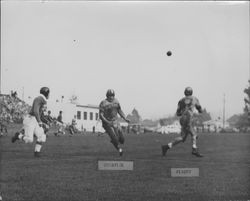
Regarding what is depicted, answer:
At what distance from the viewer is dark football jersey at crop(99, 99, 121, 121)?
26.0 ft

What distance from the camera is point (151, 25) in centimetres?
806

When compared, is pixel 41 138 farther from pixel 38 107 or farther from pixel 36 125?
pixel 38 107

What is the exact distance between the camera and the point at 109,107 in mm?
7973

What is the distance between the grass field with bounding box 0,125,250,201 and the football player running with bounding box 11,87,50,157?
0.17 m

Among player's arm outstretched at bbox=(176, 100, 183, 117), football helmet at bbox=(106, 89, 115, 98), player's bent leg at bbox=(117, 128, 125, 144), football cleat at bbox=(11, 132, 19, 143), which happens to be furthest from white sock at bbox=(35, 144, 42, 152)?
player's arm outstretched at bbox=(176, 100, 183, 117)

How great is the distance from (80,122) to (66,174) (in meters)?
1.40

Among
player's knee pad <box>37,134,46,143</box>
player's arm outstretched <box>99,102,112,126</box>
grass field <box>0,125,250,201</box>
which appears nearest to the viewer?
grass field <box>0,125,250,201</box>

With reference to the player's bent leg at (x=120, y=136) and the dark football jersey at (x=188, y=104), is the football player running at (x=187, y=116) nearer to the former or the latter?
the dark football jersey at (x=188, y=104)

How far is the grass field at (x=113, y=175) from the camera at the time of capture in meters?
6.17

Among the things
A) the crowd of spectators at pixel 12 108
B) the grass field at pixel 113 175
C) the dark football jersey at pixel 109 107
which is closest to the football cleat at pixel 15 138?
the grass field at pixel 113 175

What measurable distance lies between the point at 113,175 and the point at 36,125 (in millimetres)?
2407

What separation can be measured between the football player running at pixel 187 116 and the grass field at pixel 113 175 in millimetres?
144

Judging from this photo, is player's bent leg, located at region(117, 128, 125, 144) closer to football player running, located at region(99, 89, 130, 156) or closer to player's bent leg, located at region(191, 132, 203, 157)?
football player running, located at region(99, 89, 130, 156)

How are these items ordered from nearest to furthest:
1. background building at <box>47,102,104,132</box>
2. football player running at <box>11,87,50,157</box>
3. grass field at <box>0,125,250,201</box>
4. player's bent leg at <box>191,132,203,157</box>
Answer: grass field at <box>0,125,250,201</box> → background building at <box>47,102,104,132</box> → football player running at <box>11,87,50,157</box> → player's bent leg at <box>191,132,203,157</box>
